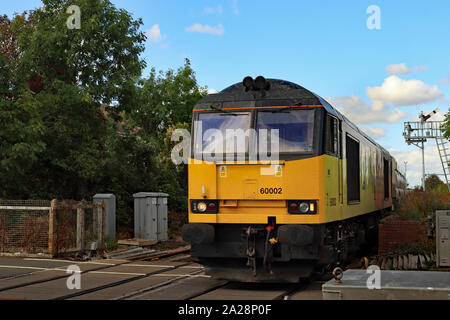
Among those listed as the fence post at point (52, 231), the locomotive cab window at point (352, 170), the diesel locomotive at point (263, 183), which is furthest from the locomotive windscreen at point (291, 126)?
the fence post at point (52, 231)

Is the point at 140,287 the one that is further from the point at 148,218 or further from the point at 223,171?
the point at 148,218

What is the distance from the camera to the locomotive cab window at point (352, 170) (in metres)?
13.4

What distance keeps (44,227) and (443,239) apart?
405 inches

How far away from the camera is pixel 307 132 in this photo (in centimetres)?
1053

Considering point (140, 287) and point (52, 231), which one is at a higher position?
point (52, 231)

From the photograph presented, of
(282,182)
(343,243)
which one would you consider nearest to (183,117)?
(343,243)

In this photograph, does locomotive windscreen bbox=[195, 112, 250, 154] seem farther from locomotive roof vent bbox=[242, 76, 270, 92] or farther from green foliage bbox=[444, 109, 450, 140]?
green foliage bbox=[444, 109, 450, 140]

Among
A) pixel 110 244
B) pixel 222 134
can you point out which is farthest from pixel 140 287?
pixel 110 244

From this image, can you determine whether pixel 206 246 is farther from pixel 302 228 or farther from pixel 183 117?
pixel 183 117

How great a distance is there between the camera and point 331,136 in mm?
11117

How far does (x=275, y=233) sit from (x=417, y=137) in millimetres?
43787

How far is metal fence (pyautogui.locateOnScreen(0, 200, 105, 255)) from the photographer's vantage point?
1608cm

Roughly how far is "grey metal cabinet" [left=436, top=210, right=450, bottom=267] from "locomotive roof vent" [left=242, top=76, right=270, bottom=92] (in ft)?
15.0

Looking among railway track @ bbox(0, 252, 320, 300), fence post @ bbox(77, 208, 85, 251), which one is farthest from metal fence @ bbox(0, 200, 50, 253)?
railway track @ bbox(0, 252, 320, 300)
